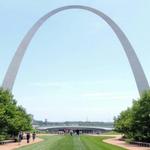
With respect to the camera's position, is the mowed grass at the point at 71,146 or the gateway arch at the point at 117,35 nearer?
the mowed grass at the point at 71,146

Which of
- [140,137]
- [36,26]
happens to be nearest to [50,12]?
[36,26]

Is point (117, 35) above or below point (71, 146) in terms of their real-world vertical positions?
above

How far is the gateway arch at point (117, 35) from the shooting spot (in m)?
70.5

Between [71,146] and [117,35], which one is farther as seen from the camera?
[117,35]

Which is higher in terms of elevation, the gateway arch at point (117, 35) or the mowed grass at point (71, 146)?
the gateway arch at point (117, 35)

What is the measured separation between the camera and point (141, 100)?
2067 inches

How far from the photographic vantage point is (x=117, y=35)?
73.4 metres

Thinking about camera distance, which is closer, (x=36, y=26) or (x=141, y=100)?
(x=141, y=100)

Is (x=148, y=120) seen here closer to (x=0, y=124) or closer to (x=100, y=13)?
(x=0, y=124)

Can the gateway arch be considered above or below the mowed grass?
above

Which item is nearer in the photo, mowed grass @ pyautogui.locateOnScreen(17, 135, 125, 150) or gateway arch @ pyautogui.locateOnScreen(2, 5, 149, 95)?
mowed grass @ pyautogui.locateOnScreen(17, 135, 125, 150)

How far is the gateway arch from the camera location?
7050 cm

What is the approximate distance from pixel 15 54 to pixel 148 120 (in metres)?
31.6

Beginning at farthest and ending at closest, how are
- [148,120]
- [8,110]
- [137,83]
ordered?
[137,83]
[8,110]
[148,120]
